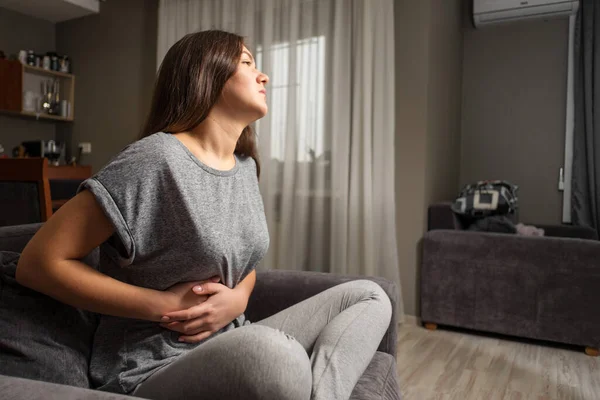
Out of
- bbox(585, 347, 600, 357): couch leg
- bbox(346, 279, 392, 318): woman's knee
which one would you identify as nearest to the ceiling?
bbox(346, 279, 392, 318): woman's knee

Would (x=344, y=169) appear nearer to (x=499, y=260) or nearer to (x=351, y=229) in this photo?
(x=351, y=229)

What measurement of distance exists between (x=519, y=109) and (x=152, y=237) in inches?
135

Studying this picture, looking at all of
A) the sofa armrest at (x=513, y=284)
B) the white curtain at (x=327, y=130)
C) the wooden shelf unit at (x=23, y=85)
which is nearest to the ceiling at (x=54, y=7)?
the wooden shelf unit at (x=23, y=85)

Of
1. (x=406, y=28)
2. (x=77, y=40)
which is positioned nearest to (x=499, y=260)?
(x=406, y=28)

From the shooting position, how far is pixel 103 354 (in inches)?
35.6

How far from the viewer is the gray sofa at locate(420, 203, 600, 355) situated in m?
2.31

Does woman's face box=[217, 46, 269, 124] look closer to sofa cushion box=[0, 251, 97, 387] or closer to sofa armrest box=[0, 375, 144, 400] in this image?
sofa cushion box=[0, 251, 97, 387]

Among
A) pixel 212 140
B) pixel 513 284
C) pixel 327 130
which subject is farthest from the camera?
pixel 327 130

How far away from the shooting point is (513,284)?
8.04 ft

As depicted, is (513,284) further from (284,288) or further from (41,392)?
(41,392)

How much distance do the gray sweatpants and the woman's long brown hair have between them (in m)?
0.48

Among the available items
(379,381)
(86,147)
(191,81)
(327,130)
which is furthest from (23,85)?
(379,381)

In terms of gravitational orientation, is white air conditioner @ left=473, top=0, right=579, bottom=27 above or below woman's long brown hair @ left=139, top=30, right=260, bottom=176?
above

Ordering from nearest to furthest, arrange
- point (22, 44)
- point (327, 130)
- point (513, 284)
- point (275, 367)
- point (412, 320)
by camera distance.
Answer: point (275, 367) → point (513, 284) → point (412, 320) → point (327, 130) → point (22, 44)
